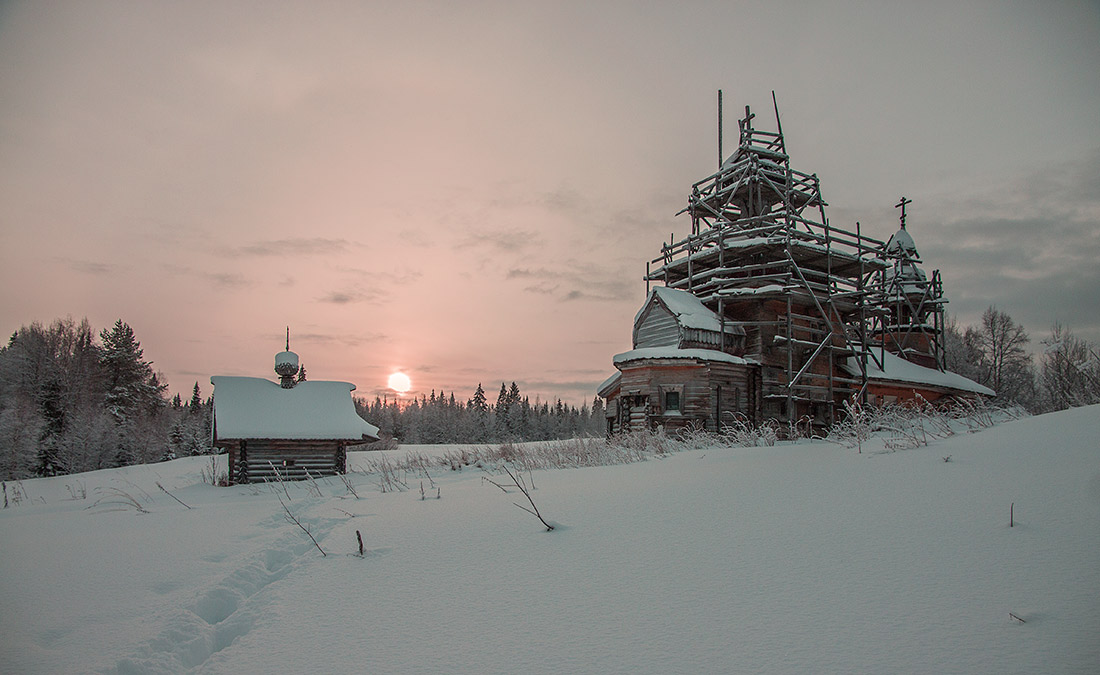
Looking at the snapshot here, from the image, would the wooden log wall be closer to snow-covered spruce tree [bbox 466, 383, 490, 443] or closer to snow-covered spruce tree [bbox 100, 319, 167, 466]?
snow-covered spruce tree [bbox 100, 319, 167, 466]

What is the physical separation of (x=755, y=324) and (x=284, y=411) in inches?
737

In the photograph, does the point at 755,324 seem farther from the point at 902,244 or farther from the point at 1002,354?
the point at 1002,354

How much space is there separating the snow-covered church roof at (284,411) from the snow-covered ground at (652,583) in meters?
13.6

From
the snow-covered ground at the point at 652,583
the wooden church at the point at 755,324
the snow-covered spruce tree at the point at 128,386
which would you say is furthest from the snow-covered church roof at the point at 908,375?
the snow-covered spruce tree at the point at 128,386

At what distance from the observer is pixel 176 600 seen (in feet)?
13.0

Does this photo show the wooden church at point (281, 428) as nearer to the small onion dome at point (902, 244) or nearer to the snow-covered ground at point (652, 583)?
the snow-covered ground at point (652, 583)

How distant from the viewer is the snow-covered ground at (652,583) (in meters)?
2.56

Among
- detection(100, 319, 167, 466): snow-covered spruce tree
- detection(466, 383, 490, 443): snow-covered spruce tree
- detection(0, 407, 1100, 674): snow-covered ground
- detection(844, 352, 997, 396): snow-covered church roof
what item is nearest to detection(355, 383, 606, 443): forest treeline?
detection(466, 383, 490, 443): snow-covered spruce tree

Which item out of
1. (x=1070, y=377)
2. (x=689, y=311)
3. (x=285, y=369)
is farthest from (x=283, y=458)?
(x=1070, y=377)

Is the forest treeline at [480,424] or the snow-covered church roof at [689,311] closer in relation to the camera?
the snow-covered church roof at [689,311]

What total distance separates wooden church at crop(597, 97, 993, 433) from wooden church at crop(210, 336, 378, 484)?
1058cm

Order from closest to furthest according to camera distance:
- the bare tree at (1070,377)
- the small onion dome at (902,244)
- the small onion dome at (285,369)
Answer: the bare tree at (1070,377), the small onion dome at (285,369), the small onion dome at (902,244)

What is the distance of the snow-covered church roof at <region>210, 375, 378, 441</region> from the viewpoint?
1902 cm

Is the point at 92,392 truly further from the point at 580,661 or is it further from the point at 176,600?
the point at 580,661
